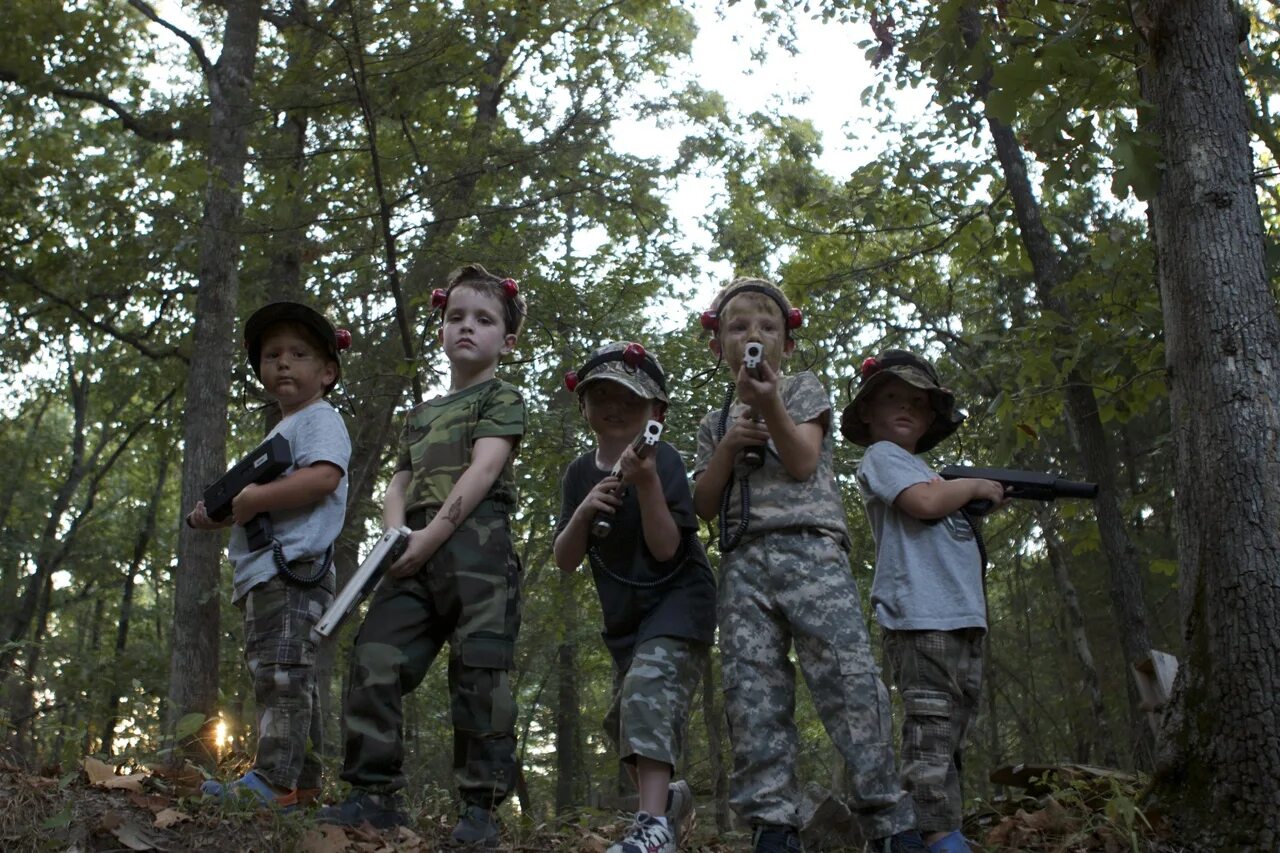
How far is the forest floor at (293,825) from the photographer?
352 cm

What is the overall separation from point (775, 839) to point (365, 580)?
160cm

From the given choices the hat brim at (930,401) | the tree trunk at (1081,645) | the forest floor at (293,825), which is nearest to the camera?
the forest floor at (293,825)

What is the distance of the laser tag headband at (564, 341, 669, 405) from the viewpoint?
13.7 ft

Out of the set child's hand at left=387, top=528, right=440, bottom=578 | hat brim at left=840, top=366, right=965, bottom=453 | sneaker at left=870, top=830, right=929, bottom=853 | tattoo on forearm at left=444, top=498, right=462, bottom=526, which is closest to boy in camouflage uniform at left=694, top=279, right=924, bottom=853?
sneaker at left=870, top=830, right=929, bottom=853

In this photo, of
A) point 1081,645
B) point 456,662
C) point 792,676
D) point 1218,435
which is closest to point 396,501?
point 456,662

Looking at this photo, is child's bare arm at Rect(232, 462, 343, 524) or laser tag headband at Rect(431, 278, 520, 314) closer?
child's bare arm at Rect(232, 462, 343, 524)

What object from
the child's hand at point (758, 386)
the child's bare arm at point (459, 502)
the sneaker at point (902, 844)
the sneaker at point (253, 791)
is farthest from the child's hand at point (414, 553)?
the sneaker at point (902, 844)

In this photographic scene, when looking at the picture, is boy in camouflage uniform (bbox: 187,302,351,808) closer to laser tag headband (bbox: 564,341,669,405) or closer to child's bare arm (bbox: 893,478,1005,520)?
laser tag headband (bbox: 564,341,669,405)

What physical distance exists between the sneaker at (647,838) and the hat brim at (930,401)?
5.42 ft

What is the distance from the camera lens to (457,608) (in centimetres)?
412

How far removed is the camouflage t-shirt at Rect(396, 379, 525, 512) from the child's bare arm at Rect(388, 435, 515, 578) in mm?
52

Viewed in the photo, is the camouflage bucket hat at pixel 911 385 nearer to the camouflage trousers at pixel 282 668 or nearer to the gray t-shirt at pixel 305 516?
the gray t-shirt at pixel 305 516

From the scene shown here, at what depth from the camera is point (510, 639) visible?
4078 mm

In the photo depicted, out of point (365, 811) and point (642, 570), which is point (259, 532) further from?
point (642, 570)
